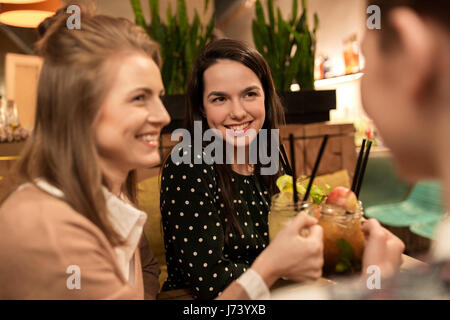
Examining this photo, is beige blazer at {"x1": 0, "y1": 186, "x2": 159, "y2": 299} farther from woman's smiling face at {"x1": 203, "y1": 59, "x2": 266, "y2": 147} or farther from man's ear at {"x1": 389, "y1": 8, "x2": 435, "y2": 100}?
woman's smiling face at {"x1": 203, "y1": 59, "x2": 266, "y2": 147}

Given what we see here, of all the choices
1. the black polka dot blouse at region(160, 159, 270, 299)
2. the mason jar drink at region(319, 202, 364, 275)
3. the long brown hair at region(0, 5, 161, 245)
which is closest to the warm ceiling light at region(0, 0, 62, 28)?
the black polka dot blouse at region(160, 159, 270, 299)

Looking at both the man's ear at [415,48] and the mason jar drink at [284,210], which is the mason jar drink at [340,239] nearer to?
the mason jar drink at [284,210]

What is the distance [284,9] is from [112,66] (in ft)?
12.1

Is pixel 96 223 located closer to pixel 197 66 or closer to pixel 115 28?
pixel 115 28

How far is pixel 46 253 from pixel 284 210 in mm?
473

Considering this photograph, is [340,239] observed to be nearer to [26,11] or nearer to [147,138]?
[147,138]

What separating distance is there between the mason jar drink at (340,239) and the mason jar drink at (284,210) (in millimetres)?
48

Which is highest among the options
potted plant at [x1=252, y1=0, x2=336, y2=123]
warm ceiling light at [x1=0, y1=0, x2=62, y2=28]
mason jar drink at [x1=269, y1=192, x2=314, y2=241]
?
warm ceiling light at [x1=0, y1=0, x2=62, y2=28]

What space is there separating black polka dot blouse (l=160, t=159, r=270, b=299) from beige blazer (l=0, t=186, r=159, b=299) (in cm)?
45

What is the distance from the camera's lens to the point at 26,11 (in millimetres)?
2504

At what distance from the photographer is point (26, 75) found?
3574mm

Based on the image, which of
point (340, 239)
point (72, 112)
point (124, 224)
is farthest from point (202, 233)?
point (72, 112)

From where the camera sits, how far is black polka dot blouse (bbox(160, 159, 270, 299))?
3.69ft
